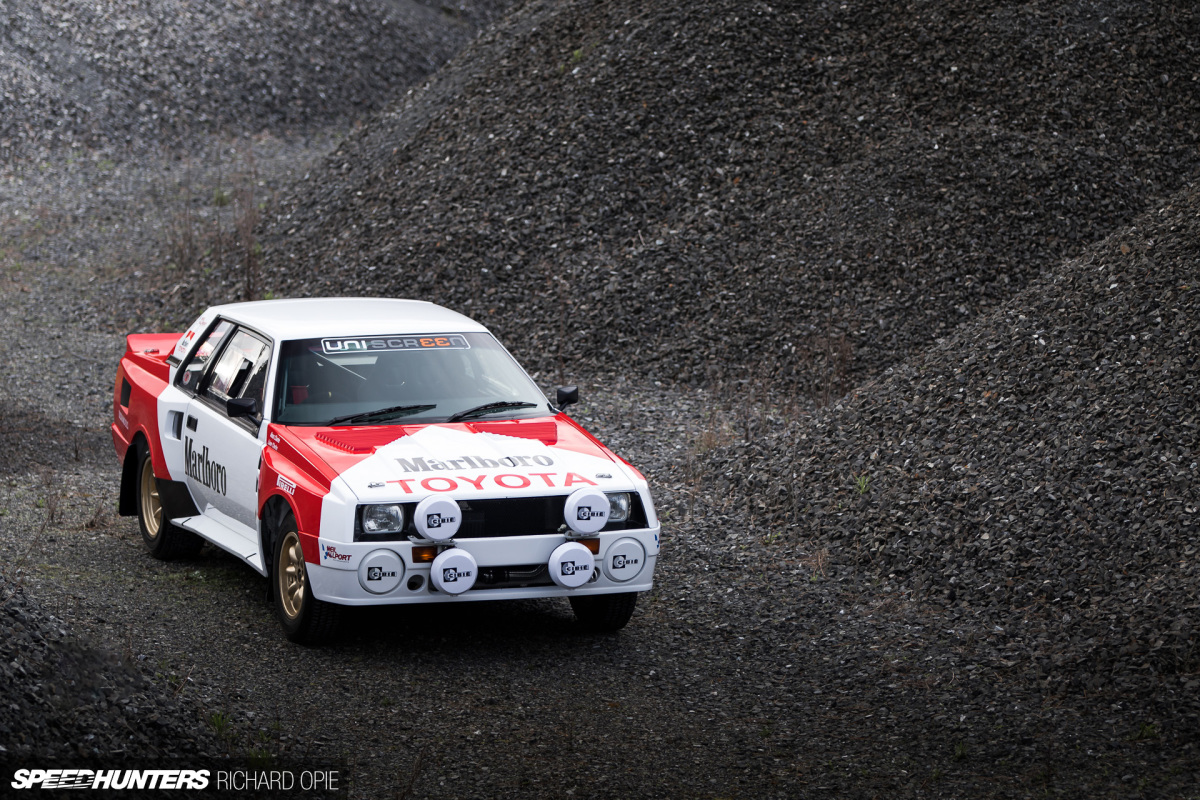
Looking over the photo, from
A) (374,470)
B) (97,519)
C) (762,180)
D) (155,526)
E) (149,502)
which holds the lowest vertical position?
(97,519)

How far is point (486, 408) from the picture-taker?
7160 millimetres

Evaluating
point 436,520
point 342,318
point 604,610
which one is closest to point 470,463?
point 436,520

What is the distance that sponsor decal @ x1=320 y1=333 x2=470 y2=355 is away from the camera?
731 cm

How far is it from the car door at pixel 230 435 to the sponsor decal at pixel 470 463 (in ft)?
3.55

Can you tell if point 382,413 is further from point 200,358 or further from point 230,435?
point 200,358

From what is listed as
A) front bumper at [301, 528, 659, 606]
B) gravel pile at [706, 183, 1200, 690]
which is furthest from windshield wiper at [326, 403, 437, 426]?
gravel pile at [706, 183, 1200, 690]

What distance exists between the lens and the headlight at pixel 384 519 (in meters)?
6.08

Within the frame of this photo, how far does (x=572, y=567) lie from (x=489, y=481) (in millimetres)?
587

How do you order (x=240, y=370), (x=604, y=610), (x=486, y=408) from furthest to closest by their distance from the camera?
(x=240, y=370) → (x=486, y=408) → (x=604, y=610)

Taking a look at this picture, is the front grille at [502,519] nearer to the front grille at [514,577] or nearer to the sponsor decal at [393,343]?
the front grille at [514,577]

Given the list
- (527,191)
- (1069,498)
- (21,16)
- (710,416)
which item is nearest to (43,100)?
(21,16)

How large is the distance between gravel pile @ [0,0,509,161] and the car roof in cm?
1672

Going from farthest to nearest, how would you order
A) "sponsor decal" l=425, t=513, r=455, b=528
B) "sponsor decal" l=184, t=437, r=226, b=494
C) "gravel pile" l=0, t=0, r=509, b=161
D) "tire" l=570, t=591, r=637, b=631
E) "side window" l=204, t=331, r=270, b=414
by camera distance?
"gravel pile" l=0, t=0, r=509, b=161 → "sponsor decal" l=184, t=437, r=226, b=494 → "side window" l=204, t=331, r=270, b=414 → "tire" l=570, t=591, r=637, b=631 → "sponsor decal" l=425, t=513, r=455, b=528

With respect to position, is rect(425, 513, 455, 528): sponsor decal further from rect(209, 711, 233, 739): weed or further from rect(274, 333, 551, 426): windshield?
rect(209, 711, 233, 739): weed
